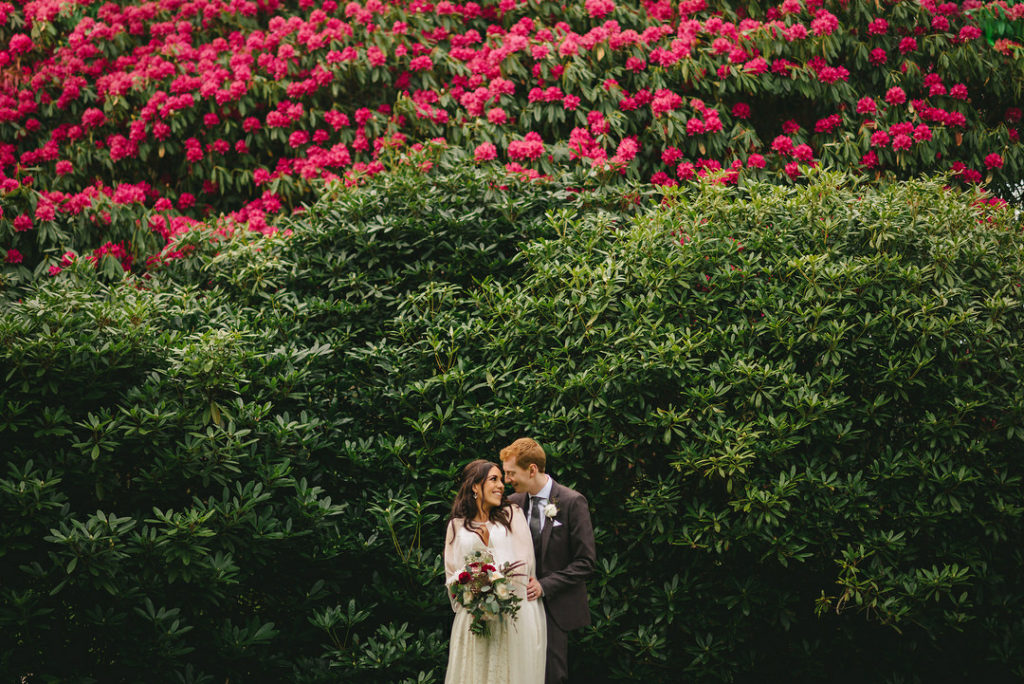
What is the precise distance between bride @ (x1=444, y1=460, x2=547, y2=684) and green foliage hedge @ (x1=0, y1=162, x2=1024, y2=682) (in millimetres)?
656

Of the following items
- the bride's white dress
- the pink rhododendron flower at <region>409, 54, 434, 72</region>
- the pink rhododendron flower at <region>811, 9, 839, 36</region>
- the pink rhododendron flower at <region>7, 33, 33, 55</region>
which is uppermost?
the pink rhododendron flower at <region>7, 33, 33, 55</region>

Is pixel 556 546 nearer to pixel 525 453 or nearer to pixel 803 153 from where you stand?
pixel 525 453

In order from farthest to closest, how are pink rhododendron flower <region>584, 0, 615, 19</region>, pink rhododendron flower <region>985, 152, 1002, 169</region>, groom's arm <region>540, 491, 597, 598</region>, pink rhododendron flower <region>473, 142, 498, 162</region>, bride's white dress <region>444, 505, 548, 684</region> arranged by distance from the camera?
1. pink rhododendron flower <region>584, 0, 615, 19</region>
2. pink rhododendron flower <region>985, 152, 1002, 169</region>
3. pink rhododendron flower <region>473, 142, 498, 162</region>
4. groom's arm <region>540, 491, 597, 598</region>
5. bride's white dress <region>444, 505, 548, 684</region>

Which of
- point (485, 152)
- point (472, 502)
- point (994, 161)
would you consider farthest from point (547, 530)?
point (994, 161)

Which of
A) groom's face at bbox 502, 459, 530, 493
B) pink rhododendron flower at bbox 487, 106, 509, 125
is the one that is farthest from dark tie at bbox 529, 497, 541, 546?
pink rhododendron flower at bbox 487, 106, 509, 125

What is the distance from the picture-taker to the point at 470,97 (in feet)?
24.1

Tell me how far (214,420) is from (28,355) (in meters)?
0.90

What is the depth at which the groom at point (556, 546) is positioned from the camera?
3807 millimetres

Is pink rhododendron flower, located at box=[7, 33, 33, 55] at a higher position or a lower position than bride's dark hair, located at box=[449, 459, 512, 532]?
higher

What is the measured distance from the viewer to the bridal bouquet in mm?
3461

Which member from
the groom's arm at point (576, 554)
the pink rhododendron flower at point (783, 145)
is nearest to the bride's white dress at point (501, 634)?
the groom's arm at point (576, 554)

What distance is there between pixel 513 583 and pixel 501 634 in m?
0.22

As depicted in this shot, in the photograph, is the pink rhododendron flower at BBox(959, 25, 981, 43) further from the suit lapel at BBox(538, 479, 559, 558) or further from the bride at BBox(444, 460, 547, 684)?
the bride at BBox(444, 460, 547, 684)

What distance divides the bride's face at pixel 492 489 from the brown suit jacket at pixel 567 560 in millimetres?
341
